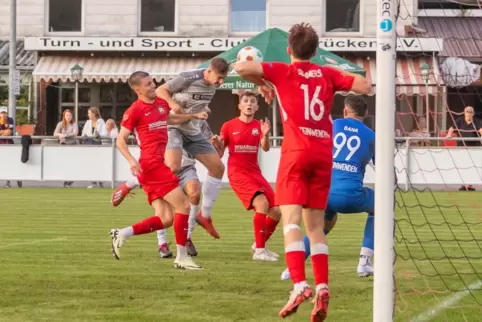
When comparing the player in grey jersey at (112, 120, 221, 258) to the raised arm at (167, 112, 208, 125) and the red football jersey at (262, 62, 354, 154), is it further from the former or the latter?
the red football jersey at (262, 62, 354, 154)

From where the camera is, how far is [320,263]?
772cm

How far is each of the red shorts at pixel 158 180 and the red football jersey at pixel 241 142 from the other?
1.45 metres

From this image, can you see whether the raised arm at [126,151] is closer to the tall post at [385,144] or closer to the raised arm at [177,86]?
the raised arm at [177,86]

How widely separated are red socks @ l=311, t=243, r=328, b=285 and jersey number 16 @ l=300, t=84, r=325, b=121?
86 cm

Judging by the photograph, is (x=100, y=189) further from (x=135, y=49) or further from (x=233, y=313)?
(x=233, y=313)

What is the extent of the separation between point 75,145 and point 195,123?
15464 millimetres

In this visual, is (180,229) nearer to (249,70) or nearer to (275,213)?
(275,213)

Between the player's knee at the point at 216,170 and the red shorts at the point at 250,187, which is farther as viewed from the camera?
the player's knee at the point at 216,170

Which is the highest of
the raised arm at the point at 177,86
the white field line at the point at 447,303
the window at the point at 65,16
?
the window at the point at 65,16

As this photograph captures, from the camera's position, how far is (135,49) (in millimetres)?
36125

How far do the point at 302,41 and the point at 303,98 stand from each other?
14.8 inches

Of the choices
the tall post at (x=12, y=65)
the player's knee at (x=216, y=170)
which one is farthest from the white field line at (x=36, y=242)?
the tall post at (x=12, y=65)

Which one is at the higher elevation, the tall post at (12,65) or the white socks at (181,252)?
the tall post at (12,65)

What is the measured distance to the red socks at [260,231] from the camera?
1170cm
